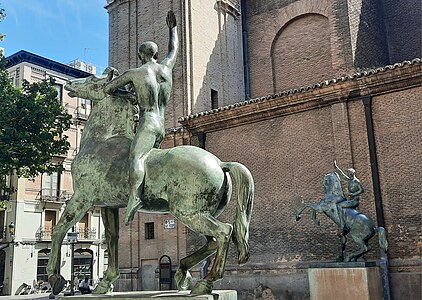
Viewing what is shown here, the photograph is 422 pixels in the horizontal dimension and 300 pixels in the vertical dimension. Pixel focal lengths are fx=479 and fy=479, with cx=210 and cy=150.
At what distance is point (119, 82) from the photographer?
4469 mm

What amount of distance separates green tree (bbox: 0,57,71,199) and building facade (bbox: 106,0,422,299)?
4.35 m

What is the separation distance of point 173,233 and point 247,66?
8.65 metres

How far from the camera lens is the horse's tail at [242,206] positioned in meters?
4.06

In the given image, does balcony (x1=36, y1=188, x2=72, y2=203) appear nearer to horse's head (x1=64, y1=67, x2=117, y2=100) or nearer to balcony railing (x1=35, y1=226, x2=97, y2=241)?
balcony railing (x1=35, y1=226, x2=97, y2=241)

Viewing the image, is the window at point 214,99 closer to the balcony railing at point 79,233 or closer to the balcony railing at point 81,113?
the balcony railing at point 79,233

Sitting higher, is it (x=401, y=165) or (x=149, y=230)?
(x=401, y=165)

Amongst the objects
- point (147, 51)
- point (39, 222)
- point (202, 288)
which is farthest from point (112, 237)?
point (39, 222)

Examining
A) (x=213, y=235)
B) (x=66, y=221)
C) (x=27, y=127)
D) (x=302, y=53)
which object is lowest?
(x=213, y=235)

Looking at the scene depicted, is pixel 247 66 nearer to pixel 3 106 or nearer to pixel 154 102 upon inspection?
pixel 3 106

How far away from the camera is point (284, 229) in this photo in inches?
582

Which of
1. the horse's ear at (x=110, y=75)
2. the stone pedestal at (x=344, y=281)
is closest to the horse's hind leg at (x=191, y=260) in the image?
the horse's ear at (x=110, y=75)

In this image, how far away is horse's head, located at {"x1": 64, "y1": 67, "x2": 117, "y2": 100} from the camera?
182 inches

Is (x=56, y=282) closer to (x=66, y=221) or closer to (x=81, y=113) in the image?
(x=66, y=221)

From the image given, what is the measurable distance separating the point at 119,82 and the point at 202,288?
2.01 m
